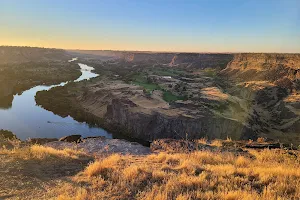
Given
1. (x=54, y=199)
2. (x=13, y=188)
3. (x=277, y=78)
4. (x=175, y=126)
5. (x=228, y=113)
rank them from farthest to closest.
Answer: (x=277, y=78), (x=228, y=113), (x=175, y=126), (x=13, y=188), (x=54, y=199)

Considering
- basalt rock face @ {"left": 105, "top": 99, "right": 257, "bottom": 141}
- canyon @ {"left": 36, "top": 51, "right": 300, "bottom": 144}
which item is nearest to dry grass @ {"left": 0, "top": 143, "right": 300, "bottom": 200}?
canyon @ {"left": 36, "top": 51, "right": 300, "bottom": 144}

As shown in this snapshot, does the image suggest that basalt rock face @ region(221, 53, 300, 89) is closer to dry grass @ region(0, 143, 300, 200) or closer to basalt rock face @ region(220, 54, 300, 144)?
basalt rock face @ region(220, 54, 300, 144)

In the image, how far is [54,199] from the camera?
18.4 feet

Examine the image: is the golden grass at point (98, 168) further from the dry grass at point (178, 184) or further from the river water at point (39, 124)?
the river water at point (39, 124)

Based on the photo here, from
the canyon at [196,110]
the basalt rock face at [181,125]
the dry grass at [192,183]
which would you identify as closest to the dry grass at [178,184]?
the dry grass at [192,183]

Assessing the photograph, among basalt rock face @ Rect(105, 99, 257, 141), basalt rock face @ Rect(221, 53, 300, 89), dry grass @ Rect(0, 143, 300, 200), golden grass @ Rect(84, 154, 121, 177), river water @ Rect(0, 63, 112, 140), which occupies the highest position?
basalt rock face @ Rect(221, 53, 300, 89)

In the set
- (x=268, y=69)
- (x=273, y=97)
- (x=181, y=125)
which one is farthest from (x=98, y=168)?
(x=268, y=69)

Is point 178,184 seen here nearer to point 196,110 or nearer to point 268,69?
point 196,110

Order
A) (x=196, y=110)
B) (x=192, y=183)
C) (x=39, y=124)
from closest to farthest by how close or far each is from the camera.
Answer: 1. (x=192, y=183)
2. (x=196, y=110)
3. (x=39, y=124)

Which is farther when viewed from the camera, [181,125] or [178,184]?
[181,125]

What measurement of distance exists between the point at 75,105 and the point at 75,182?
40631 millimetres

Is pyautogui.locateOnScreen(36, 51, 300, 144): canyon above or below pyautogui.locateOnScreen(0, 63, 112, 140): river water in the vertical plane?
above

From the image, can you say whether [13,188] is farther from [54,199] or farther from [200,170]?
[200,170]

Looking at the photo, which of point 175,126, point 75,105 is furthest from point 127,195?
point 75,105
